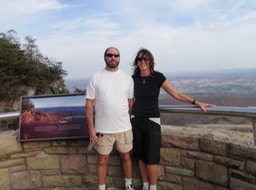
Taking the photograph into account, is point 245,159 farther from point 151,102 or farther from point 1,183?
point 1,183

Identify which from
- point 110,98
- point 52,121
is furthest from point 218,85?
point 110,98

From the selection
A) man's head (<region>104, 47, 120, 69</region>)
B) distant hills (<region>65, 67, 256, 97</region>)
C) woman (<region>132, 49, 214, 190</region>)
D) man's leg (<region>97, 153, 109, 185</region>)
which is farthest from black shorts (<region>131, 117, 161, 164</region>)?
distant hills (<region>65, 67, 256, 97</region>)

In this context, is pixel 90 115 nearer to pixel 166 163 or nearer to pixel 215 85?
pixel 166 163

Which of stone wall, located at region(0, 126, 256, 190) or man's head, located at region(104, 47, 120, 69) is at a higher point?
man's head, located at region(104, 47, 120, 69)

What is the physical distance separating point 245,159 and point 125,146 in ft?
3.48

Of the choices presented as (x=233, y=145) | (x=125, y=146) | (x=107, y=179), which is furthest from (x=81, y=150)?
(x=233, y=145)

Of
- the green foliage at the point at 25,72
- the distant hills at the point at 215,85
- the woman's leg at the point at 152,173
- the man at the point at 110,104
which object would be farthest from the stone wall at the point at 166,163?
the green foliage at the point at 25,72

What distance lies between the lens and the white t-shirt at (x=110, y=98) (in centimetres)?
247

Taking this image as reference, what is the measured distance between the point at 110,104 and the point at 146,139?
1.63 ft

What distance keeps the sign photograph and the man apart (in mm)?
434

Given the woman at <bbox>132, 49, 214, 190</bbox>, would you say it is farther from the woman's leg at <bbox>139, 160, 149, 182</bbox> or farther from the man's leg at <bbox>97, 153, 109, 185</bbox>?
the man's leg at <bbox>97, 153, 109, 185</bbox>

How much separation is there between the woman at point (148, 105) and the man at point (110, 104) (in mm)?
84

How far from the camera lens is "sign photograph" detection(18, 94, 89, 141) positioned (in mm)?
2932

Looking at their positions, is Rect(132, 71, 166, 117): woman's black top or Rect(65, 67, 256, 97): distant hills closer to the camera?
Rect(132, 71, 166, 117): woman's black top
